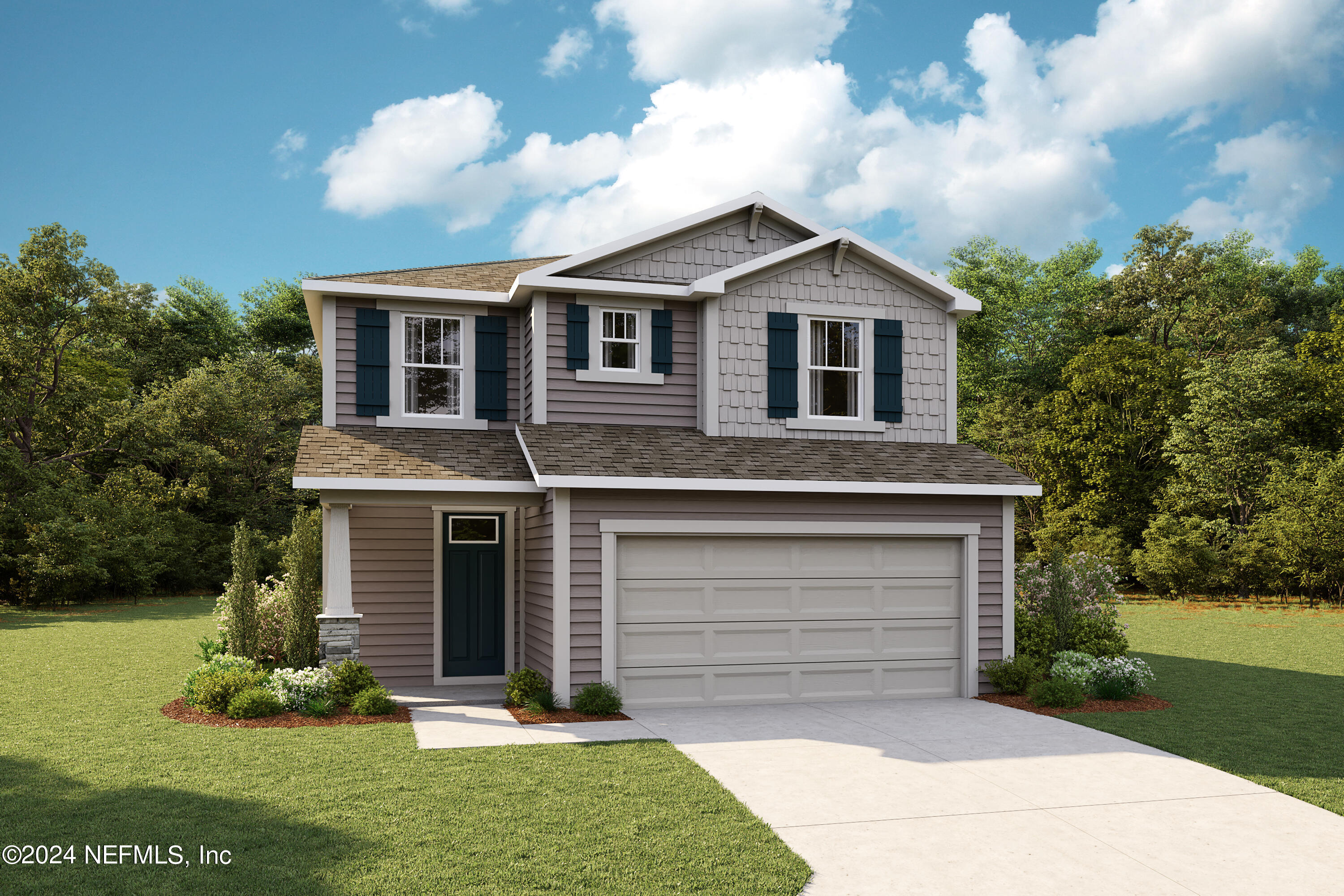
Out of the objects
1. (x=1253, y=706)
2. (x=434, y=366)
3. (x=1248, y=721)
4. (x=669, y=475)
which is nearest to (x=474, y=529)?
(x=434, y=366)

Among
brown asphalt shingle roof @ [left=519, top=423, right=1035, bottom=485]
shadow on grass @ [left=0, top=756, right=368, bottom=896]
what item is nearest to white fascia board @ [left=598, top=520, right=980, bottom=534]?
brown asphalt shingle roof @ [left=519, top=423, right=1035, bottom=485]

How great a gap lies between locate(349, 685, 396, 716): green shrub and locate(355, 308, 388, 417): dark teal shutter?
4.28 meters

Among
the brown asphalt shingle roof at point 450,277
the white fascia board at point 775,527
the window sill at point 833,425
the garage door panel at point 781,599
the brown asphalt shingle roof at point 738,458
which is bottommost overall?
the garage door panel at point 781,599

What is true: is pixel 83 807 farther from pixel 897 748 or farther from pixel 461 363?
pixel 461 363

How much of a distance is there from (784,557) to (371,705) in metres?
5.26

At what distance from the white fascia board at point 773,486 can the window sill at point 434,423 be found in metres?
2.11

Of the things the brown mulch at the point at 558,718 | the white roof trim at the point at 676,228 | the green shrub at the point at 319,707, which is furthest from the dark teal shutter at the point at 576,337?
the green shrub at the point at 319,707

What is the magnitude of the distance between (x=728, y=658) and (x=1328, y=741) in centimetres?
629

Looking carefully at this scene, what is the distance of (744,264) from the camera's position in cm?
1277

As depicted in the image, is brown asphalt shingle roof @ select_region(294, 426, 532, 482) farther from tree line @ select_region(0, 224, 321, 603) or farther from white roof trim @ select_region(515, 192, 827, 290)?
tree line @ select_region(0, 224, 321, 603)

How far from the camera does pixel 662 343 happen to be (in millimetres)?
13086

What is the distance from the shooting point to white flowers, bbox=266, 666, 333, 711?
10.3 metres

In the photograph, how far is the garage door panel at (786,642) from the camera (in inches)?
443

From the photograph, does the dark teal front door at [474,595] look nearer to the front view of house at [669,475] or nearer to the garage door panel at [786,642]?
the front view of house at [669,475]
